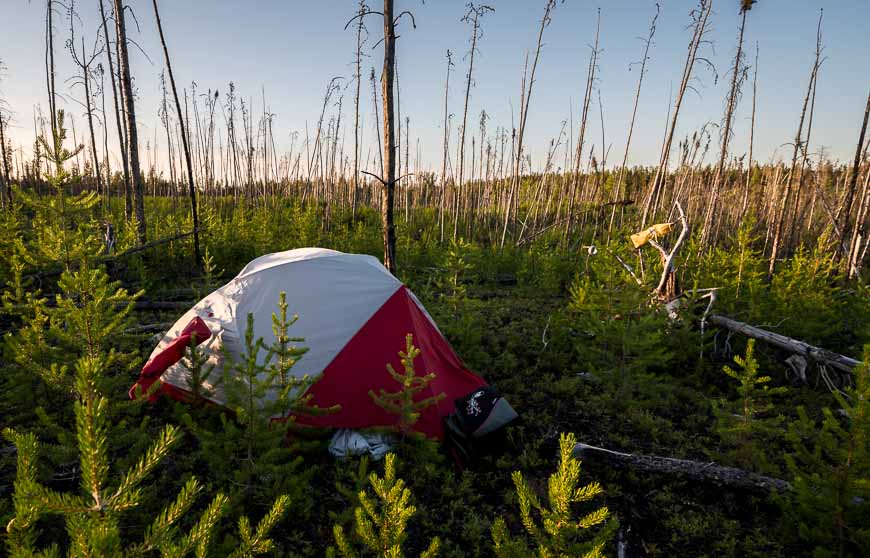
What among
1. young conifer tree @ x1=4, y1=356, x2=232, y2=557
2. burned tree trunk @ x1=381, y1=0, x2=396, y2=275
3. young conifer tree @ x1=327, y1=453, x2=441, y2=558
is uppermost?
burned tree trunk @ x1=381, y1=0, x2=396, y2=275

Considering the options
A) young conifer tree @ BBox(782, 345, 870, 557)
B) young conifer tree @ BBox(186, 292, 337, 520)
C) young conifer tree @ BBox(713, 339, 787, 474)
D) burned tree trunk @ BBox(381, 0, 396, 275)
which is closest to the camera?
young conifer tree @ BBox(782, 345, 870, 557)

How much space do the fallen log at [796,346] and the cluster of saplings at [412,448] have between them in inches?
20.1

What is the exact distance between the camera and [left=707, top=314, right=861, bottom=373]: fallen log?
5.38 meters

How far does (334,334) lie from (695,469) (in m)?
3.83

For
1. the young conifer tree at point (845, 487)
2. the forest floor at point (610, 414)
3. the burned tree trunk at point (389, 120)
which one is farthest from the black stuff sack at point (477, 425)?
the burned tree trunk at point (389, 120)

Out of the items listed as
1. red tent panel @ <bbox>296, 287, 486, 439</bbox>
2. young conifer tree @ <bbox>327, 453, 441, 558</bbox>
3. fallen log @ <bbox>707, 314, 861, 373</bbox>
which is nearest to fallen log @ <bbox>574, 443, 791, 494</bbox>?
red tent panel @ <bbox>296, 287, 486, 439</bbox>

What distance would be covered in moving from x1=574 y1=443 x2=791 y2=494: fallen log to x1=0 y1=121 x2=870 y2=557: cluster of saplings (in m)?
0.13

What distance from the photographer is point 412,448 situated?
4309mm

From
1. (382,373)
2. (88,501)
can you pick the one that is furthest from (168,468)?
(88,501)

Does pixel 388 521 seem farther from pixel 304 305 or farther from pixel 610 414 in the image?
pixel 610 414

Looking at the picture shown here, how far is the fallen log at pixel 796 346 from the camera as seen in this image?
17.6 feet

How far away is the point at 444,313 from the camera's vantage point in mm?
7176

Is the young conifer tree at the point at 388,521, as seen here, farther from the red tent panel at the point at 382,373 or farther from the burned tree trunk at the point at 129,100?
the burned tree trunk at the point at 129,100

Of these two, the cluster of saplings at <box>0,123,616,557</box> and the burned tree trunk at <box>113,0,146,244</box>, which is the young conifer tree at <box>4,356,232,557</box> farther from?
the burned tree trunk at <box>113,0,146,244</box>
